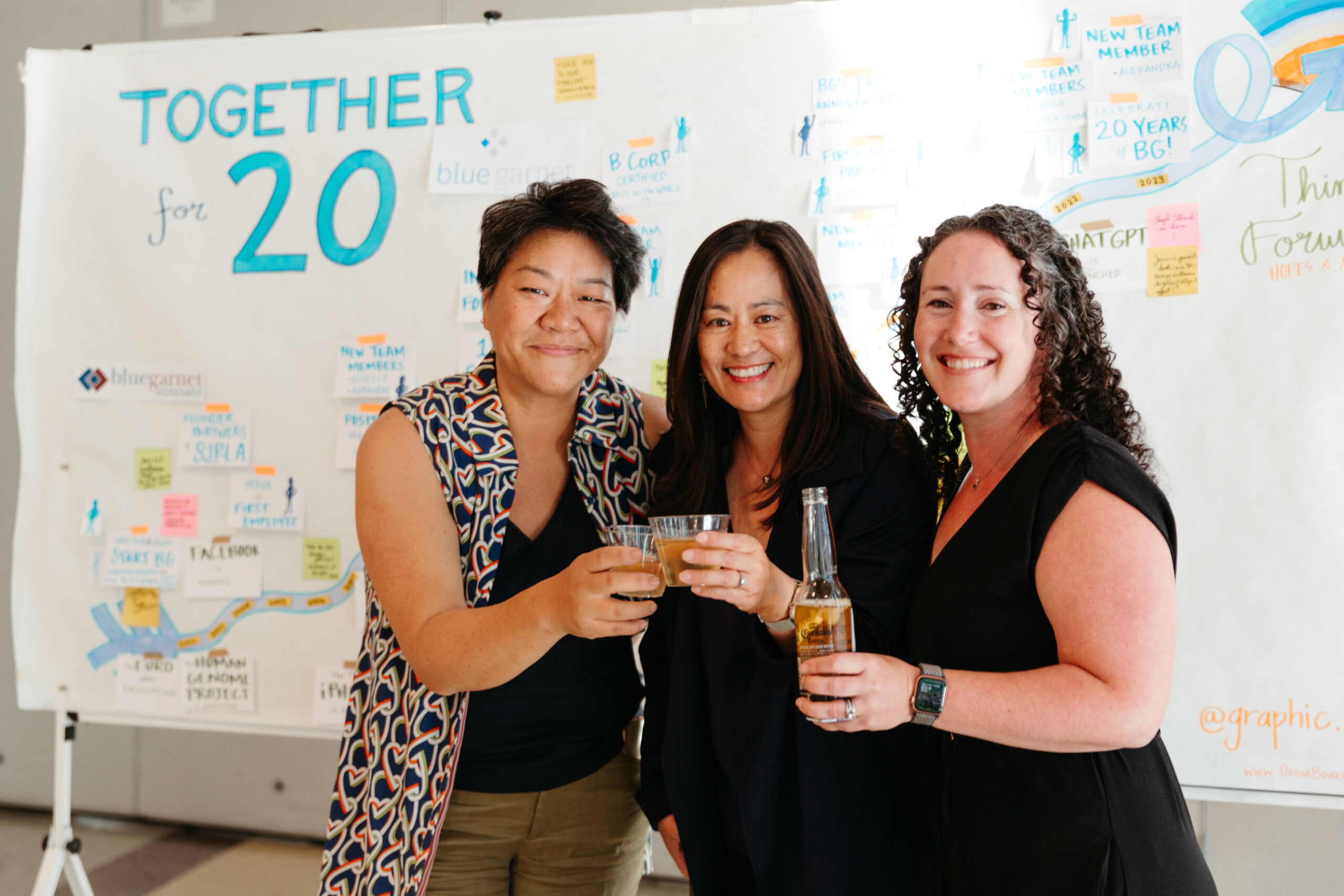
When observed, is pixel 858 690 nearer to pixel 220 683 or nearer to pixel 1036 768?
pixel 1036 768

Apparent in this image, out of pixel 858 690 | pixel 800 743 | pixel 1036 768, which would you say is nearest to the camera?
pixel 858 690

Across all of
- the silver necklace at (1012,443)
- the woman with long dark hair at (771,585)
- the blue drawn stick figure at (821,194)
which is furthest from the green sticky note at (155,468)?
the silver necklace at (1012,443)

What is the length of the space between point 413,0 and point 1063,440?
10.1 ft

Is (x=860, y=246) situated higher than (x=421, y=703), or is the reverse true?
(x=860, y=246)

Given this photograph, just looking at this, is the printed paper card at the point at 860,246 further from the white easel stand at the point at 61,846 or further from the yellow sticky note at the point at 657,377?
the white easel stand at the point at 61,846

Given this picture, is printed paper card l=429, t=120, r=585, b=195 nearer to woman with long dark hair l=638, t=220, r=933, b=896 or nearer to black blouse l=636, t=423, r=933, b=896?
woman with long dark hair l=638, t=220, r=933, b=896

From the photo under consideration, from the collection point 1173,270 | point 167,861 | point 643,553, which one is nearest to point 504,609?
point 643,553

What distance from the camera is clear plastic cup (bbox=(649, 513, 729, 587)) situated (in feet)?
3.76

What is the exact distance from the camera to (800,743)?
1325 millimetres

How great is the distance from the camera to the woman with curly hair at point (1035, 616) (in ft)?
3.57

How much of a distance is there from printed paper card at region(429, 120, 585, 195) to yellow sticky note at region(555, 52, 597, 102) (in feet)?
0.26

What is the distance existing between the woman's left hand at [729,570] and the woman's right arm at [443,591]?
7 cm

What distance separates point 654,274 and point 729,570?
1587 millimetres

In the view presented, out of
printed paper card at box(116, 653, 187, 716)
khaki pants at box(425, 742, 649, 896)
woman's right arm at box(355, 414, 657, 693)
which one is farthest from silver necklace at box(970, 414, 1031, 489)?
printed paper card at box(116, 653, 187, 716)
